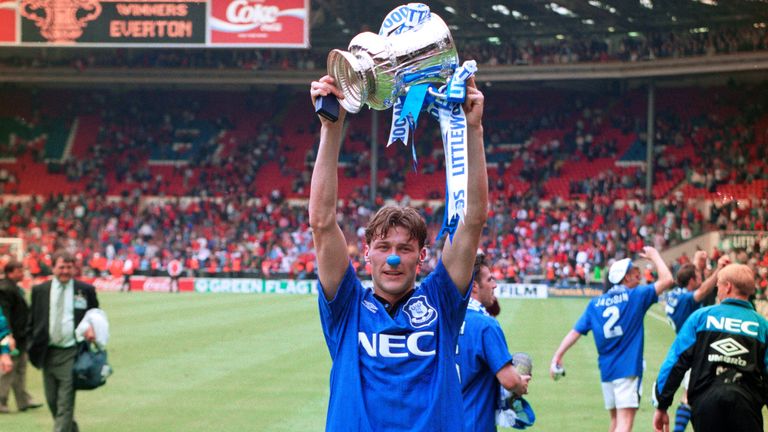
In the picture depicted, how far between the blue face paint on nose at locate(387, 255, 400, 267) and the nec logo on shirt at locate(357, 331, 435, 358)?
0.86 ft

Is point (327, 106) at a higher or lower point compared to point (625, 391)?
higher

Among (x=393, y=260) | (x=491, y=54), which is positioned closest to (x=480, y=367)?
(x=393, y=260)

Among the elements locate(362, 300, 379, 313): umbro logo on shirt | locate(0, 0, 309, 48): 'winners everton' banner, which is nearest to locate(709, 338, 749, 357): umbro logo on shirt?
locate(362, 300, 379, 313): umbro logo on shirt

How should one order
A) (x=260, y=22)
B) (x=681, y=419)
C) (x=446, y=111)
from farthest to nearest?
(x=260, y=22), (x=681, y=419), (x=446, y=111)

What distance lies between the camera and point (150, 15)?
110 ft

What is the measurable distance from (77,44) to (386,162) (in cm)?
1771

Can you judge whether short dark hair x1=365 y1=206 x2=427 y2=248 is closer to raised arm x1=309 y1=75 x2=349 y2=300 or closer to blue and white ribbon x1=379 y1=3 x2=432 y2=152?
raised arm x1=309 y1=75 x2=349 y2=300

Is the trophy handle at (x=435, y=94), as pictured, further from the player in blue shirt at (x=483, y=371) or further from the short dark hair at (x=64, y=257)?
the short dark hair at (x=64, y=257)

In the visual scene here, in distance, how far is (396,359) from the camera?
3525 millimetres

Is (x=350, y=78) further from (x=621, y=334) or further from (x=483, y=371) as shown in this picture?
(x=621, y=334)

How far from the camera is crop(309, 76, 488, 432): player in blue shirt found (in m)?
3.50

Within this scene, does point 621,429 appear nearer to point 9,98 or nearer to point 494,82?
point 494,82

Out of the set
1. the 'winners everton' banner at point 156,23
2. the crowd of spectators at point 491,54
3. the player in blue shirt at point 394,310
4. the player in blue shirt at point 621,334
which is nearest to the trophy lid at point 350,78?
the player in blue shirt at point 394,310

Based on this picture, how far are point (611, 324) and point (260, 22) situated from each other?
26166mm
